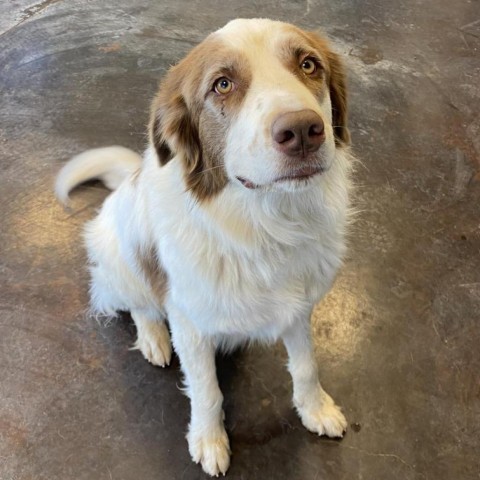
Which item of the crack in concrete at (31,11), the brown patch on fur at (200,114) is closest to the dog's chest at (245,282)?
the brown patch on fur at (200,114)

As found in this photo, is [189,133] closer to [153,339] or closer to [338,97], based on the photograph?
[338,97]

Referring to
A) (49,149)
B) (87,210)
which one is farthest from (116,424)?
(49,149)

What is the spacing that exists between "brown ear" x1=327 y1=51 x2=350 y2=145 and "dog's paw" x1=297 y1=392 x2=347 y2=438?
1.06 meters

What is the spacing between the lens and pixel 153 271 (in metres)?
2.00

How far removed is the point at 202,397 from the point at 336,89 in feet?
4.02

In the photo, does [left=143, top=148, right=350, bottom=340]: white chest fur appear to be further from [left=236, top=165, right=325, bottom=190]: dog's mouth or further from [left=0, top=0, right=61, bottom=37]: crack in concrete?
[left=0, top=0, right=61, bottom=37]: crack in concrete

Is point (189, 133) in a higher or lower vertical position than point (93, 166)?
higher

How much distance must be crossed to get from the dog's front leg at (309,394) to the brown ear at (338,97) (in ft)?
2.42

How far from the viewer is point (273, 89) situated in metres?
1.49

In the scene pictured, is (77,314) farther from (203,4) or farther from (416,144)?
(203,4)

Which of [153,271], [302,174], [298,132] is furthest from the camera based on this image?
[153,271]

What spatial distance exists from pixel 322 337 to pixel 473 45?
301 centimetres

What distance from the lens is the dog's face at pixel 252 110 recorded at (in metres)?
1.41

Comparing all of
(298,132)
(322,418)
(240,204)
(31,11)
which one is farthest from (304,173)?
(31,11)
